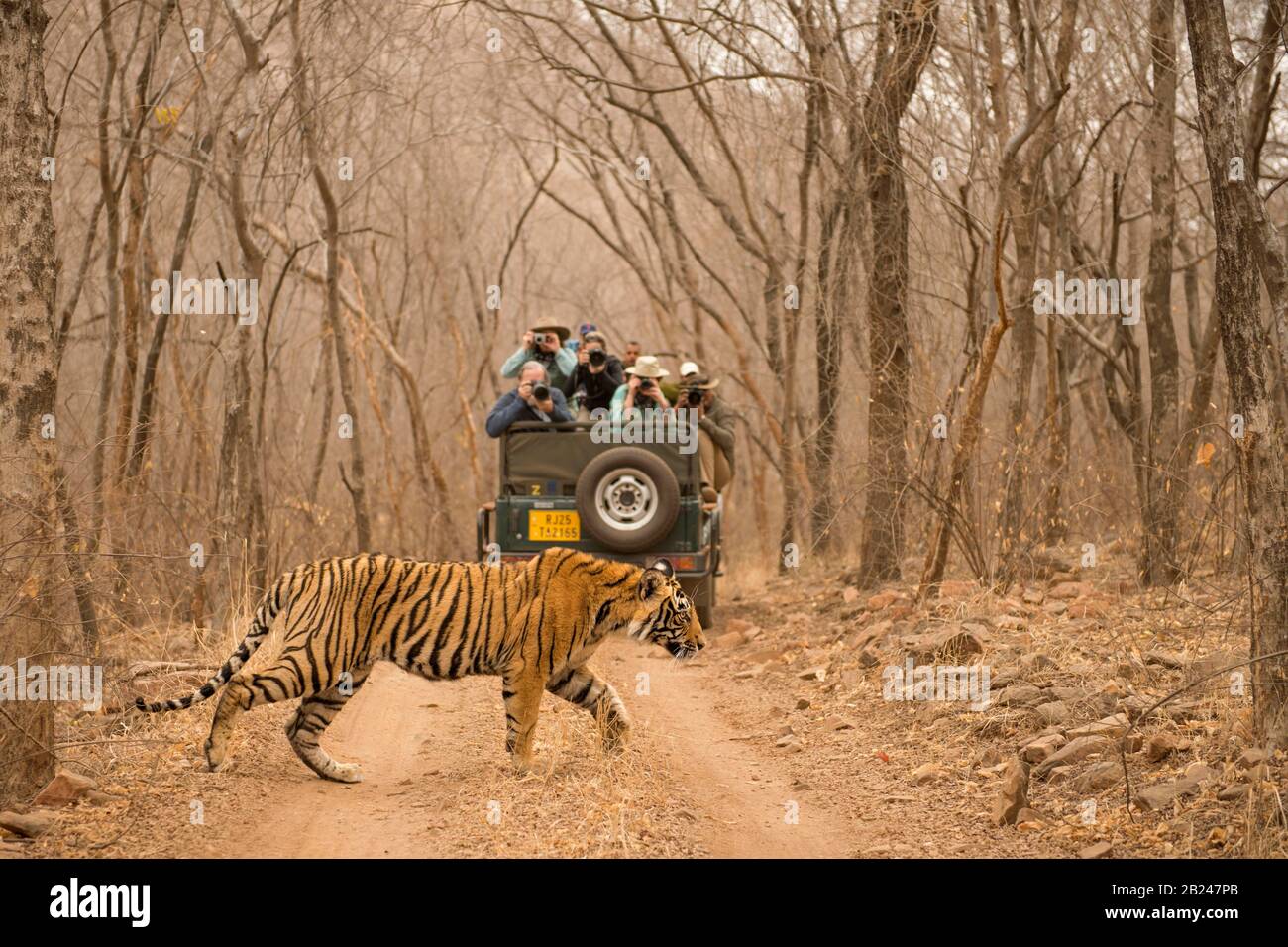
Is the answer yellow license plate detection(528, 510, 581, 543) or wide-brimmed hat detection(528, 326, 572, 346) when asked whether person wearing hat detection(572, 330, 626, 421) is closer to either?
wide-brimmed hat detection(528, 326, 572, 346)

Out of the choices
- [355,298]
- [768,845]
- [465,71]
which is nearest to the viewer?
[768,845]

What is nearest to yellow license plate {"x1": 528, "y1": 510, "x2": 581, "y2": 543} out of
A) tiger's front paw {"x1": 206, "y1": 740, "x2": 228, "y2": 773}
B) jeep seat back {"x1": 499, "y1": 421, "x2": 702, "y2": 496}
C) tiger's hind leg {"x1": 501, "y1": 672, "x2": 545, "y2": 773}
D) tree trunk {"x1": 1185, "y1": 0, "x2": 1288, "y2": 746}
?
jeep seat back {"x1": 499, "y1": 421, "x2": 702, "y2": 496}

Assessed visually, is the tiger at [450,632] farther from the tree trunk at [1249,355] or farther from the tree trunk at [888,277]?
the tree trunk at [888,277]

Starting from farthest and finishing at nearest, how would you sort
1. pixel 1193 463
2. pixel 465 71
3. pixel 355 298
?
pixel 465 71
pixel 355 298
pixel 1193 463

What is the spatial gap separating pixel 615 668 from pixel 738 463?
39.7 feet

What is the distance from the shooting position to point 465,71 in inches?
750

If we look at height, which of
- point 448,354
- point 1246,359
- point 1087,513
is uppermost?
point 448,354

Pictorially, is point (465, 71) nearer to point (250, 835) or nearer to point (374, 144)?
point (374, 144)

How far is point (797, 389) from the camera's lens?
706 inches

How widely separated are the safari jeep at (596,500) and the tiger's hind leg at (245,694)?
4.61 meters

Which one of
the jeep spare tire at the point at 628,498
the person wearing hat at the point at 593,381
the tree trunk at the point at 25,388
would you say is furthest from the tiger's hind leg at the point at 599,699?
the person wearing hat at the point at 593,381

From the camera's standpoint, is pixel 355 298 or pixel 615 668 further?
pixel 355 298

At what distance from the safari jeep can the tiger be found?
3696 mm
